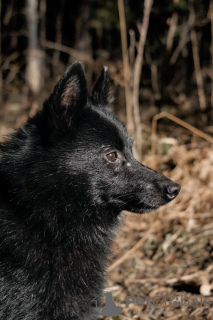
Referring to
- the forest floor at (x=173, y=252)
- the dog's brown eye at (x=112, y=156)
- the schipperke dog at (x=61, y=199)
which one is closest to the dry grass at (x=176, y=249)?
the forest floor at (x=173, y=252)

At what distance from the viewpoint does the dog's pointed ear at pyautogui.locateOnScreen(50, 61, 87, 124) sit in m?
2.50

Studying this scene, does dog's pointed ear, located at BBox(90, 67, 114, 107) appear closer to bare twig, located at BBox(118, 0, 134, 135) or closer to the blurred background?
the blurred background

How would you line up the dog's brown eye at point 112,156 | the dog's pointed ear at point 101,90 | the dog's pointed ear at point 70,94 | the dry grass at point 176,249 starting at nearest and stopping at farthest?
the dog's pointed ear at point 70,94, the dog's brown eye at point 112,156, the dog's pointed ear at point 101,90, the dry grass at point 176,249

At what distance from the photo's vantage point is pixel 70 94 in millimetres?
2631

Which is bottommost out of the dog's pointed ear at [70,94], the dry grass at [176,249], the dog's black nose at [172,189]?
the dry grass at [176,249]

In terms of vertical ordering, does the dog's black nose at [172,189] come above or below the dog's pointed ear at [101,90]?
below

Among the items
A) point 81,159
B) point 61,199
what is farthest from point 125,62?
point 61,199

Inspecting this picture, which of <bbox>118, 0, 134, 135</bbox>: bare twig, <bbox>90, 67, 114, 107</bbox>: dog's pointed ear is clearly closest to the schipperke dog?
<bbox>90, 67, 114, 107</bbox>: dog's pointed ear

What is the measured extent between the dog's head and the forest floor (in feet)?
1.75

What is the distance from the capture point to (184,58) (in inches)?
370

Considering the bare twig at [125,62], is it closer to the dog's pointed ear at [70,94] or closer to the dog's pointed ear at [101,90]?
the dog's pointed ear at [101,90]

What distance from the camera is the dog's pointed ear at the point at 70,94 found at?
8.19 ft

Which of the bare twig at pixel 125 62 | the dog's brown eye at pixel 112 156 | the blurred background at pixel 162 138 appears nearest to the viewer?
the dog's brown eye at pixel 112 156

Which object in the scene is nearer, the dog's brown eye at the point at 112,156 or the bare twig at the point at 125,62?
the dog's brown eye at the point at 112,156
